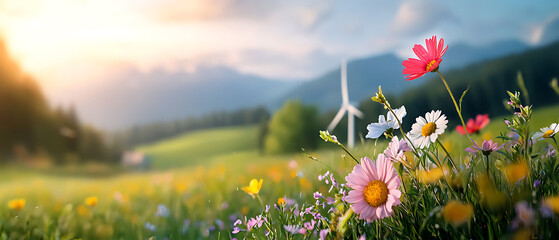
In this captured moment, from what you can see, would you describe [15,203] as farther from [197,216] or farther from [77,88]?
[77,88]

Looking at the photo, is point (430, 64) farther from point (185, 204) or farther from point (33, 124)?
point (33, 124)

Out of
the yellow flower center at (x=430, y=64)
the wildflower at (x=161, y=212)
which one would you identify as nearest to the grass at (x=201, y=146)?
the wildflower at (x=161, y=212)

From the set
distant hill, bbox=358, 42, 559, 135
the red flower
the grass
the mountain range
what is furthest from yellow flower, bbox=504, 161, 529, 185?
the grass

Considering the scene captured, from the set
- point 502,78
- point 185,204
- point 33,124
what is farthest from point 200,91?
point 185,204

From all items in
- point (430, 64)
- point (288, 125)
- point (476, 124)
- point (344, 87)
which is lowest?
point (288, 125)

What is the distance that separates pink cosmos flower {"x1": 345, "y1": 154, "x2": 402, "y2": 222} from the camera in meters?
1.15

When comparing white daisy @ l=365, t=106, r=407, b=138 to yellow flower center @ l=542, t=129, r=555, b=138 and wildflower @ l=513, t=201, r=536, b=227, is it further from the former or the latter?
yellow flower center @ l=542, t=129, r=555, b=138

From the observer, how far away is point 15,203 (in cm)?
289

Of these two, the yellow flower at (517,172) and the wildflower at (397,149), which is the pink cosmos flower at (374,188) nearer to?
the wildflower at (397,149)

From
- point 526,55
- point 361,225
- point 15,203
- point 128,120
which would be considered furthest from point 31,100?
point 526,55

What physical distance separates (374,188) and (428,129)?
28cm

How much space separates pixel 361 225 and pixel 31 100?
85.8 feet

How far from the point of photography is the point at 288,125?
33.2 m

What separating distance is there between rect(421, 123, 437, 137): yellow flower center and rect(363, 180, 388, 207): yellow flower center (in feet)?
0.78
